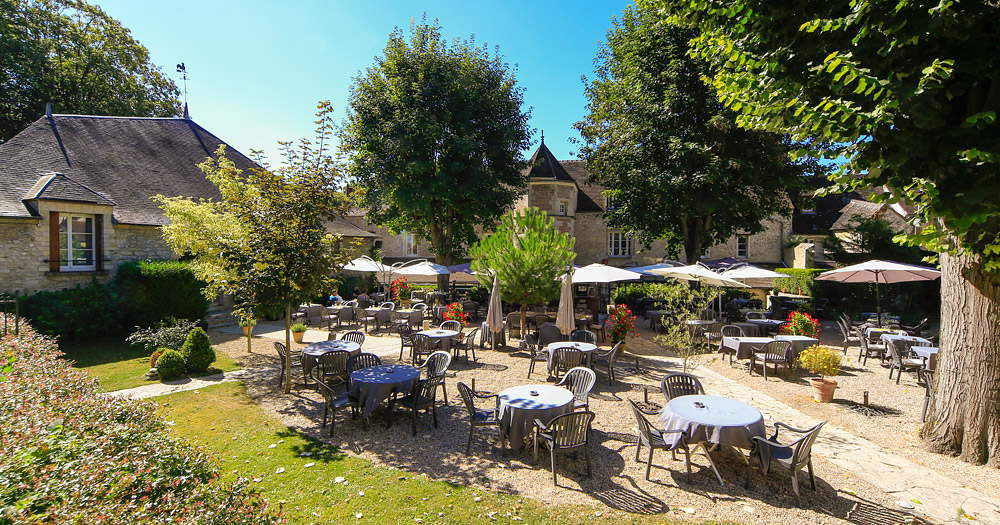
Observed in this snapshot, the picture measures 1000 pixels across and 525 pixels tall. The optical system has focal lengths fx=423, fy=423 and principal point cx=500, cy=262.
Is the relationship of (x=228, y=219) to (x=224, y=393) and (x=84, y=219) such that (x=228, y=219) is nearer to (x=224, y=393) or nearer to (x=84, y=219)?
(x=224, y=393)

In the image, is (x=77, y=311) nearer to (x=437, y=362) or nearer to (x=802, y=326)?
(x=437, y=362)

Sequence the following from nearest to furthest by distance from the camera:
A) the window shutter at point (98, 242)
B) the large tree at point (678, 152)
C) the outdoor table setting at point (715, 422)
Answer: the outdoor table setting at point (715, 422), the window shutter at point (98, 242), the large tree at point (678, 152)

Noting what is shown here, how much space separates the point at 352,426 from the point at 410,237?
88.5ft

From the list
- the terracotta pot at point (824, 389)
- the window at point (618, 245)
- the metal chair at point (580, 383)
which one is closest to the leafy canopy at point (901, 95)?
the terracotta pot at point (824, 389)

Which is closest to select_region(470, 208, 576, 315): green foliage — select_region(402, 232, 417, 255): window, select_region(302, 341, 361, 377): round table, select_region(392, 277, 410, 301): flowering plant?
select_region(302, 341, 361, 377): round table

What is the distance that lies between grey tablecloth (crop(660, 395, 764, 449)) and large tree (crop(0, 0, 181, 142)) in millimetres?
29565

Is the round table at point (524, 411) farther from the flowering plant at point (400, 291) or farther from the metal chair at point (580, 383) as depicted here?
the flowering plant at point (400, 291)

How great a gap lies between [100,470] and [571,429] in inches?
182

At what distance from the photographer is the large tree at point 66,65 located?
19.7m

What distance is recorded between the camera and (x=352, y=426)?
738cm

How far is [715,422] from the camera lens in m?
5.45

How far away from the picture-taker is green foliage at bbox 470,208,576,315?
12.6m

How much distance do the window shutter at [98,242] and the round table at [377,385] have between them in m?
13.4

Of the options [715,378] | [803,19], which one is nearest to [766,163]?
[715,378]
